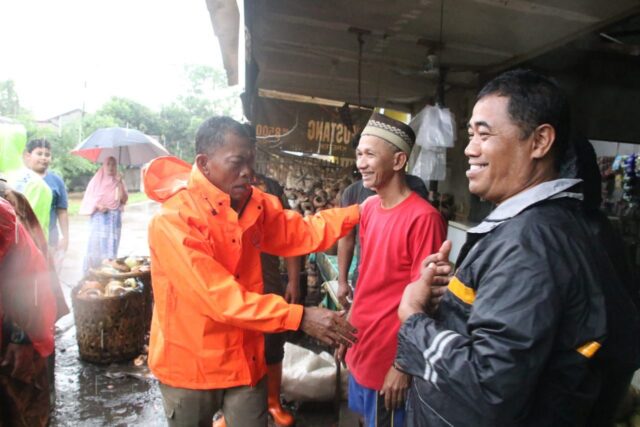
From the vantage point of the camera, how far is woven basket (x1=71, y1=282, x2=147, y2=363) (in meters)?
4.52

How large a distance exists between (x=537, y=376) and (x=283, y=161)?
10.5 m

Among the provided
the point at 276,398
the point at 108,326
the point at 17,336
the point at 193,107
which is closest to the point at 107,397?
the point at 108,326

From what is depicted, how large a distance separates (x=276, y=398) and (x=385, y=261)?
76.4 inches

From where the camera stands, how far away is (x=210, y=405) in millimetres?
2221

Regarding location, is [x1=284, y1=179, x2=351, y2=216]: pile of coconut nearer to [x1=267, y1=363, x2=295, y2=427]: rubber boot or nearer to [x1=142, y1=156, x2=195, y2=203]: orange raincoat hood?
[x1=267, y1=363, x2=295, y2=427]: rubber boot

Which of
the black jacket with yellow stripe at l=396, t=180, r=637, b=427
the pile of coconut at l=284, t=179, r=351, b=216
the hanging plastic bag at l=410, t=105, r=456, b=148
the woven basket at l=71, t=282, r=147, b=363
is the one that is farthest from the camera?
the pile of coconut at l=284, t=179, r=351, b=216

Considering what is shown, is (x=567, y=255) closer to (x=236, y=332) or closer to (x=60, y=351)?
(x=236, y=332)

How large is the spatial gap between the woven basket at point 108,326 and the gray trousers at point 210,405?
2658mm

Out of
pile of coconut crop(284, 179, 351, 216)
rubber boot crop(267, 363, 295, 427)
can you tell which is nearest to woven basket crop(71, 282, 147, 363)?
rubber boot crop(267, 363, 295, 427)

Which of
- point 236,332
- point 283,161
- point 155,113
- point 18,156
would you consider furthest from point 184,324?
point 155,113

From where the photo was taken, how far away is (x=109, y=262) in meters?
5.41

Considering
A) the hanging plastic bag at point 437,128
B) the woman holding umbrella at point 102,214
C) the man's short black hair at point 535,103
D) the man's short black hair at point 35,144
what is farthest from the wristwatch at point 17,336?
the woman holding umbrella at point 102,214

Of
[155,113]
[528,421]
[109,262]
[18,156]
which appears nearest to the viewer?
[528,421]

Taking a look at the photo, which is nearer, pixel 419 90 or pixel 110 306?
pixel 110 306
